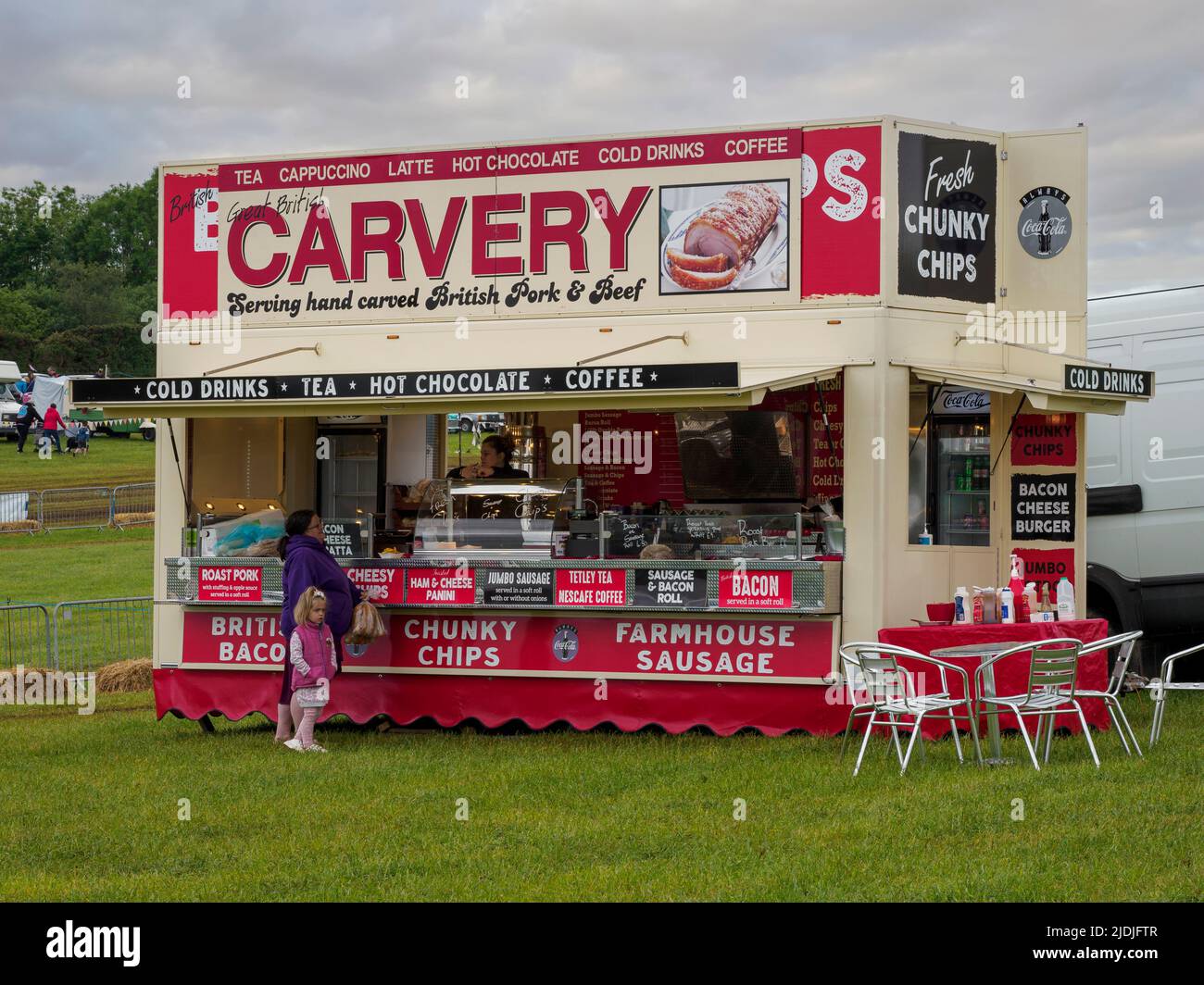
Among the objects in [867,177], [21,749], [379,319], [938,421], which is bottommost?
[21,749]

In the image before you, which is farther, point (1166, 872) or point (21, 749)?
point (21, 749)

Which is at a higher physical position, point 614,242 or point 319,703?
point 614,242

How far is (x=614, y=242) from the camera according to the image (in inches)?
457

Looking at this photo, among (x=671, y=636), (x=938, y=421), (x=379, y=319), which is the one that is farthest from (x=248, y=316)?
(x=938, y=421)

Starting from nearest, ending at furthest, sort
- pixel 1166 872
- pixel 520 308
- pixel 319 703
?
pixel 1166 872 → pixel 319 703 → pixel 520 308

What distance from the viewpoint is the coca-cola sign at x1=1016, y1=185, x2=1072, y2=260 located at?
37.6 feet

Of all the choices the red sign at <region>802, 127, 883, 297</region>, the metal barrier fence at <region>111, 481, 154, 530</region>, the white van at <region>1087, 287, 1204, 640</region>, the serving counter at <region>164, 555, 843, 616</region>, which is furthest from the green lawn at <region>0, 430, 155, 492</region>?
the red sign at <region>802, 127, 883, 297</region>

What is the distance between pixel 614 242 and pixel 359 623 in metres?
3.29

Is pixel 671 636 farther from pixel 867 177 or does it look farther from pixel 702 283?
pixel 867 177

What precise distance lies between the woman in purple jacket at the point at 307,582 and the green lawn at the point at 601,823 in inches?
18.6

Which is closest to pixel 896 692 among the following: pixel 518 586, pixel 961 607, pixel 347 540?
pixel 961 607

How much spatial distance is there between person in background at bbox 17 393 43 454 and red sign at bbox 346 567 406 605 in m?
31.9
